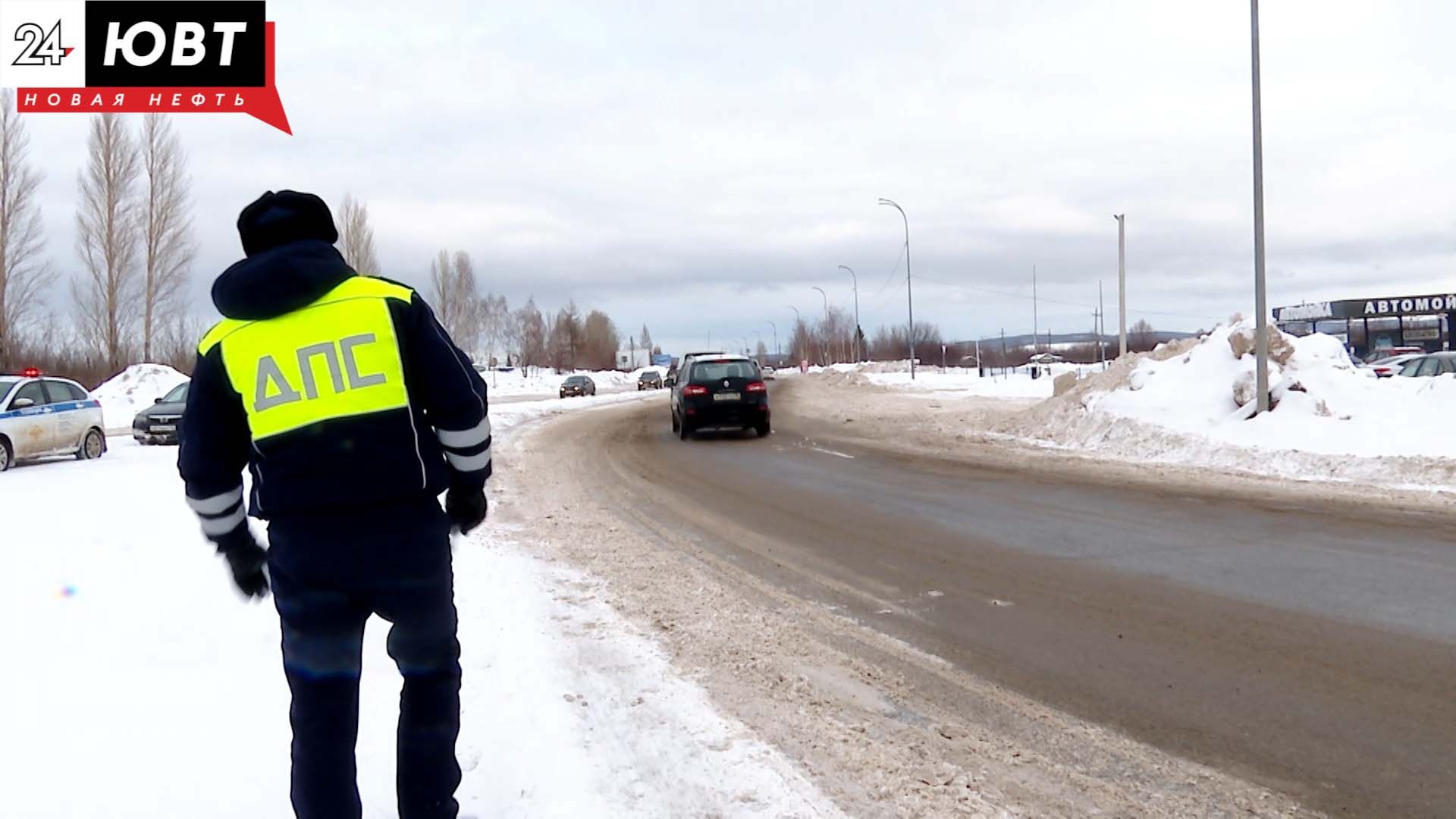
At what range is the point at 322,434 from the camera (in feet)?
8.27

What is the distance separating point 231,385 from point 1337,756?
4.30 meters

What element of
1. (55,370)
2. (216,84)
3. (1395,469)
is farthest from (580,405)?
(1395,469)

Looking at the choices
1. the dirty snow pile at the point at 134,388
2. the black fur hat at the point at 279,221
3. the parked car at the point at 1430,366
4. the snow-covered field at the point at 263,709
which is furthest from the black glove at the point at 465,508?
the dirty snow pile at the point at 134,388

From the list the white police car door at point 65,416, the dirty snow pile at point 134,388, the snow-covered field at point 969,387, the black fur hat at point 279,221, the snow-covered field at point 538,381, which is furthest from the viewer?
the snow-covered field at point 538,381

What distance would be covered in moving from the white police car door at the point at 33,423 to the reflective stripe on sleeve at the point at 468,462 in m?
15.6

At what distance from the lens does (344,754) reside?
8.88 feet

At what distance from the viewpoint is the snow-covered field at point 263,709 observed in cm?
340

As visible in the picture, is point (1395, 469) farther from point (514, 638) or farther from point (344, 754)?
point (344, 754)

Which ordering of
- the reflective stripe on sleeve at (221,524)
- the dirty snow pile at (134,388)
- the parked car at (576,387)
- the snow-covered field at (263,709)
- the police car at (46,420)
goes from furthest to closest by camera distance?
the parked car at (576,387) < the dirty snow pile at (134,388) < the police car at (46,420) < the snow-covered field at (263,709) < the reflective stripe on sleeve at (221,524)

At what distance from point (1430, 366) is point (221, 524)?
26581mm

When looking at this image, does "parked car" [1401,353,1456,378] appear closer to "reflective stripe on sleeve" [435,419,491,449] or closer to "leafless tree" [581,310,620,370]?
"reflective stripe on sleeve" [435,419,491,449]

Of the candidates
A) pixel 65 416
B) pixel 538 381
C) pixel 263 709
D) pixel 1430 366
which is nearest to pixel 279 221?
pixel 263 709

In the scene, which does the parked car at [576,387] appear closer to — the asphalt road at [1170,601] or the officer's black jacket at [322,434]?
the asphalt road at [1170,601]

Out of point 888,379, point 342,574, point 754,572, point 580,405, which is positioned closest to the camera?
point 342,574
